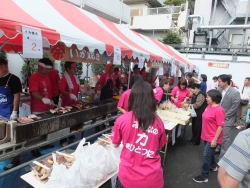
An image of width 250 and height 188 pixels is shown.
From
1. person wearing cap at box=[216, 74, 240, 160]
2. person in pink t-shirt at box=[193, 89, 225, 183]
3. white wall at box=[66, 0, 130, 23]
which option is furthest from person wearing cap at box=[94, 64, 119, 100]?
white wall at box=[66, 0, 130, 23]

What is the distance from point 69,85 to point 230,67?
12.1 metres

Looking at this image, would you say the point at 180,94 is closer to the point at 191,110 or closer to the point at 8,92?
the point at 191,110

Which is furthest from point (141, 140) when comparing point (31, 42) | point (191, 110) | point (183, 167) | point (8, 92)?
point (191, 110)

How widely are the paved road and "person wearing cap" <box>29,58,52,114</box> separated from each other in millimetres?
1797

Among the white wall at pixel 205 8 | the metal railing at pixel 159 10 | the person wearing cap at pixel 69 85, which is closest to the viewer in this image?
the person wearing cap at pixel 69 85

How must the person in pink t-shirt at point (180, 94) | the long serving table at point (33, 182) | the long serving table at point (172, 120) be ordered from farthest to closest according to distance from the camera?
1. the person in pink t-shirt at point (180, 94)
2. the long serving table at point (172, 120)
3. the long serving table at point (33, 182)

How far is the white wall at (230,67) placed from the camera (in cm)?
1165

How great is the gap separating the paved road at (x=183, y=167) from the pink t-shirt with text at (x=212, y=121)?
3.01ft

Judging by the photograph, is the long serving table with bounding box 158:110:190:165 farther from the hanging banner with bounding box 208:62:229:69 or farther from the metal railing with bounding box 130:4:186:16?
the metal railing with bounding box 130:4:186:16

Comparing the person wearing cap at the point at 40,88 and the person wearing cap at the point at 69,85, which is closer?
the person wearing cap at the point at 40,88

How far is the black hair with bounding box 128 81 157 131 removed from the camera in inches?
60.4

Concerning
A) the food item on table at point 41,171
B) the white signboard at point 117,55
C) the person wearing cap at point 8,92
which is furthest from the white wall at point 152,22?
the food item on table at point 41,171

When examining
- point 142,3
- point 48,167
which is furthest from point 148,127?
point 142,3

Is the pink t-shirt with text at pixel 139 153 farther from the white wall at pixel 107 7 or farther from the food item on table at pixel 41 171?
the white wall at pixel 107 7
